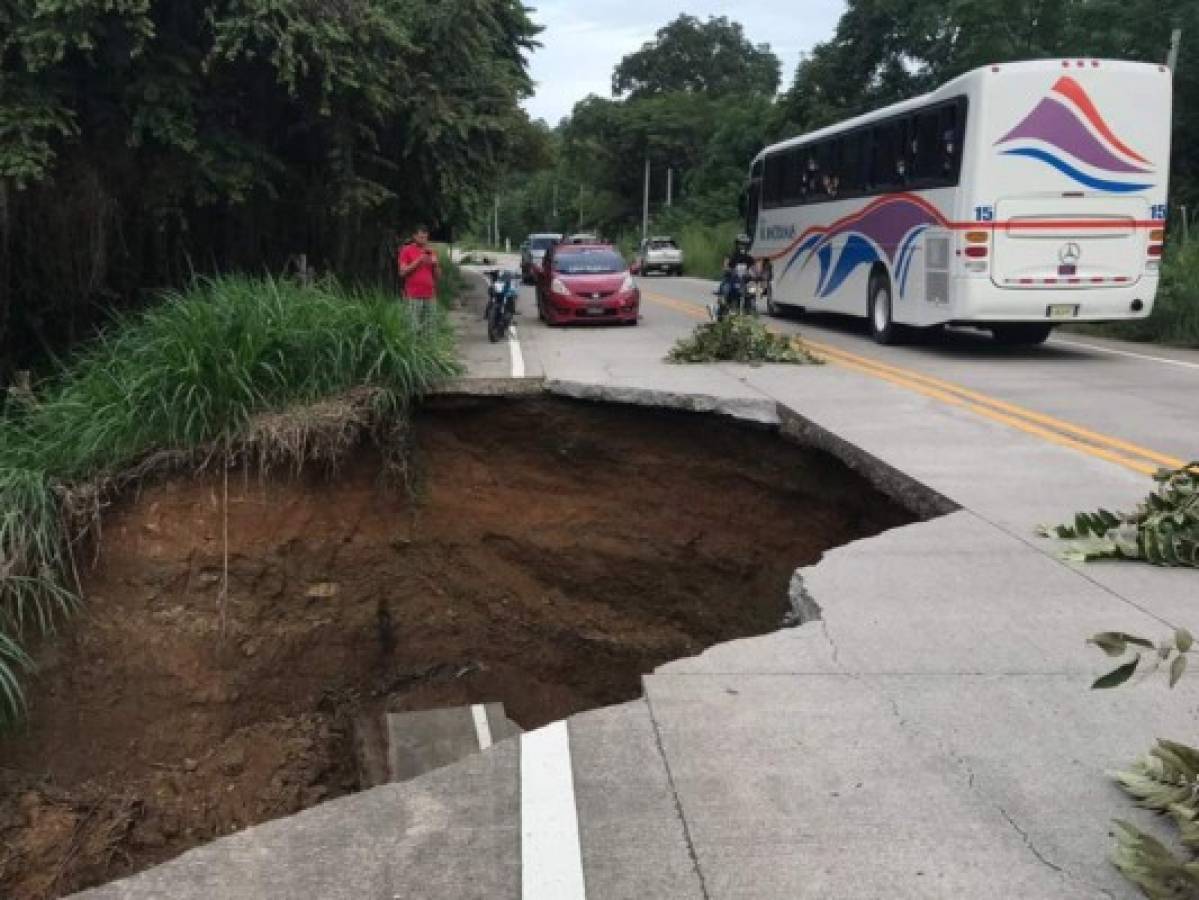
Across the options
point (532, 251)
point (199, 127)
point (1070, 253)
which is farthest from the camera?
point (532, 251)

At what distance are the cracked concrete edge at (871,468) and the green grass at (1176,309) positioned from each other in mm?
10493

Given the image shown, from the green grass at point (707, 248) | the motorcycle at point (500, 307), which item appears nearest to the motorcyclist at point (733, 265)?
the motorcycle at point (500, 307)

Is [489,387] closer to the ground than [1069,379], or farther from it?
farther from it

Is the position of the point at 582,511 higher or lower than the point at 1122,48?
lower

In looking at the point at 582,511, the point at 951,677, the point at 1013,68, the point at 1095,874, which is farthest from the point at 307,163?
the point at 1095,874

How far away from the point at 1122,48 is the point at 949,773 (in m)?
30.2

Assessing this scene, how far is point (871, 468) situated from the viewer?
26.7 ft

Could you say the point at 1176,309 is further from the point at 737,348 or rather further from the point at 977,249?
the point at 737,348

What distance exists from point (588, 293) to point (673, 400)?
1034 centimetres

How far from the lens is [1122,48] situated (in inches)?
1126

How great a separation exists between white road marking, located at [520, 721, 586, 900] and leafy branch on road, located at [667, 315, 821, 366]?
33.9 ft

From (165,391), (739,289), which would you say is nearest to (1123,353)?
(739,289)

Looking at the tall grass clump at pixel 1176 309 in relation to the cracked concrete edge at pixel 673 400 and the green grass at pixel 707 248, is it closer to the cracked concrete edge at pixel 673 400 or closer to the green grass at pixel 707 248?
the cracked concrete edge at pixel 673 400

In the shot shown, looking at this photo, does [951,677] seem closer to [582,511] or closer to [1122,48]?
[582,511]
